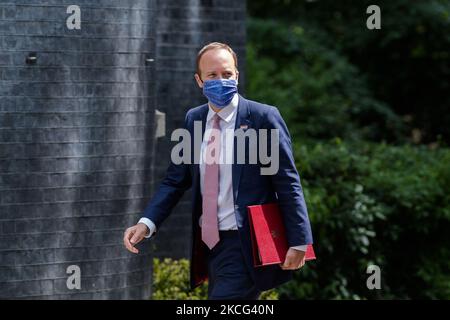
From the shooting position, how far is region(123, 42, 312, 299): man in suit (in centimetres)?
645

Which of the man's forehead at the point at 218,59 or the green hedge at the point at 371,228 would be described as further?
the green hedge at the point at 371,228

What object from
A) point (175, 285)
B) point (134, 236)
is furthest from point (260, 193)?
point (175, 285)

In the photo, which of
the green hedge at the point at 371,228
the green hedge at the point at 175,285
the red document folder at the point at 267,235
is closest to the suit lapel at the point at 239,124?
the red document folder at the point at 267,235

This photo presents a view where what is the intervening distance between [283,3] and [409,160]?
7.38 m

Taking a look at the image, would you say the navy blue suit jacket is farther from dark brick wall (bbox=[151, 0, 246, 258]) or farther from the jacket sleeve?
dark brick wall (bbox=[151, 0, 246, 258])

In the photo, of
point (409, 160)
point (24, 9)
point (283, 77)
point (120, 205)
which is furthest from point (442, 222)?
point (283, 77)

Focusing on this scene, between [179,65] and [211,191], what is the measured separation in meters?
3.85

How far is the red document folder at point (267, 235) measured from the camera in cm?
640

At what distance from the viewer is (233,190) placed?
652cm

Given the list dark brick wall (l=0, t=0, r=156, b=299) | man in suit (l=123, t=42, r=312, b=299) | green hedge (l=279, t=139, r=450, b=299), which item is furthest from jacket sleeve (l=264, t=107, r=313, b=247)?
green hedge (l=279, t=139, r=450, b=299)

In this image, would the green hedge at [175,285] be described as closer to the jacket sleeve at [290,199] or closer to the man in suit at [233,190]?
the man in suit at [233,190]

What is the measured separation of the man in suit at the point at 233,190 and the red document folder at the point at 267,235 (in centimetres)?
5

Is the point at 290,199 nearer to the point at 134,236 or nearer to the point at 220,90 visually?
the point at 220,90

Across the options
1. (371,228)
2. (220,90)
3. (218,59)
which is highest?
(218,59)
